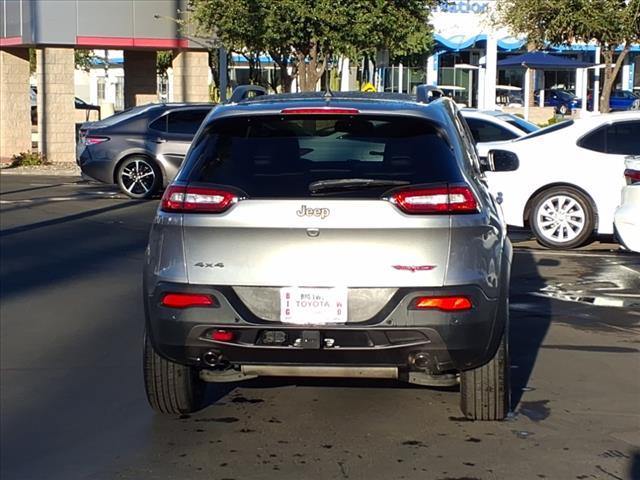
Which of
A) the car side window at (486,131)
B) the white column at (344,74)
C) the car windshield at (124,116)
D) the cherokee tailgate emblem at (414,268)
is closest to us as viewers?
the cherokee tailgate emblem at (414,268)

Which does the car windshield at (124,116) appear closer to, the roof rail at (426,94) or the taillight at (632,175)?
the taillight at (632,175)

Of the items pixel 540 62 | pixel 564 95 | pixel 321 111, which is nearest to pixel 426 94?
pixel 321 111

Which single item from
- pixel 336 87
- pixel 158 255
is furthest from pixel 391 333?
pixel 336 87

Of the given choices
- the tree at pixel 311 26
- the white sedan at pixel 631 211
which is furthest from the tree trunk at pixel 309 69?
the white sedan at pixel 631 211

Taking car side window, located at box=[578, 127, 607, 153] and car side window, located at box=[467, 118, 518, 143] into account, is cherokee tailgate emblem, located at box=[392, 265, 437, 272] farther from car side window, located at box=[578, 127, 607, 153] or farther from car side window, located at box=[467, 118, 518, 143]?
car side window, located at box=[467, 118, 518, 143]

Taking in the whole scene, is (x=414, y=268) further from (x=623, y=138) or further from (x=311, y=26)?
(x=311, y=26)

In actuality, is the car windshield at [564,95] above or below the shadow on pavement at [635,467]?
above

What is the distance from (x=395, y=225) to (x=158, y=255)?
1222 mm

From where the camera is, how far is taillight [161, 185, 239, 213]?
18.4ft

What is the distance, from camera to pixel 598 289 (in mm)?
10867

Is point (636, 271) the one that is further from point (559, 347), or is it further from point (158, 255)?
point (158, 255)

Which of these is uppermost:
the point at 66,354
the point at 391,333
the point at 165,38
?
the point at 165,38

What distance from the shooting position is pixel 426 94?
21.9ft

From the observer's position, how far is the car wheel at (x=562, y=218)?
1312 centimetres
